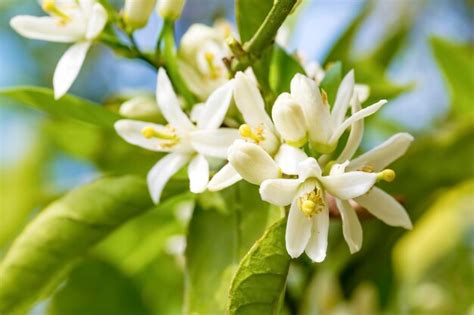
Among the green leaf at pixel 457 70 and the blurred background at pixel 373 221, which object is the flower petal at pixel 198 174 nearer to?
the blurred background at pixel 373 221

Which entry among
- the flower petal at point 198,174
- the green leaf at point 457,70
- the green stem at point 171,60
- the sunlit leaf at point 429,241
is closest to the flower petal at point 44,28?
the green stem at point 171,60

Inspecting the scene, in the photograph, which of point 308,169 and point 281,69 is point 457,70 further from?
point 308,169

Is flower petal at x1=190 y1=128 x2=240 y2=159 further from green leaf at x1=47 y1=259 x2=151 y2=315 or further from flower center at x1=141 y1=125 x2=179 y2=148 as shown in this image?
green leaf at x1=47 y1=259 x2=151 y2=315

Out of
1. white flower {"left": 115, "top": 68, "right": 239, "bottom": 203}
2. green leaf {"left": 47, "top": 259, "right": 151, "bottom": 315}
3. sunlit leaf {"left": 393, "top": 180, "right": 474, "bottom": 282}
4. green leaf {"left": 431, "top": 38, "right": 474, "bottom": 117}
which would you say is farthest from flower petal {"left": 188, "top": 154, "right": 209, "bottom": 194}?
sunlit leaf {"left": 393, "top": 180, "right": 474, "bottom": 282}

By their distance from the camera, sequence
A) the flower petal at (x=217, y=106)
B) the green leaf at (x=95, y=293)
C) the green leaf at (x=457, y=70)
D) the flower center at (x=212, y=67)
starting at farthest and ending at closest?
1. the green leaf at (x=457, y=70)
2. the green leaf at (x=95, y=293)
3. the flower center at (x=212, y=67)
4. the flower petal at (x=217, y=106)

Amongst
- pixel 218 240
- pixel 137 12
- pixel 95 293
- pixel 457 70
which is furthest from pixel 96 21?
pixel 457 70
